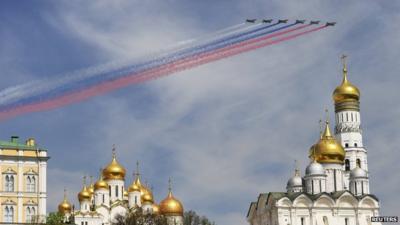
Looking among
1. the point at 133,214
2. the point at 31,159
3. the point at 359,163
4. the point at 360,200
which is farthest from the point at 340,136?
the point at 31,159

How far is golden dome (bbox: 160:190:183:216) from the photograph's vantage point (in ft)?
309

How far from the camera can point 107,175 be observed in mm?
93312

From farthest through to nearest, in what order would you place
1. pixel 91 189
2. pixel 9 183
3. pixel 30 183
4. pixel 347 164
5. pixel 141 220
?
pixel 91 189
pixel 347 164
pixel 141 220
pixel 30 183
pixel 9 183

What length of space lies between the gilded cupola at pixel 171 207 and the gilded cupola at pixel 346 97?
19616 millimetres

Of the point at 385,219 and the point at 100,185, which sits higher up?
the point at 100,185

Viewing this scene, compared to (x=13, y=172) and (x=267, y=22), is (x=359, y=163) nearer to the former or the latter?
(x=13, y=172)

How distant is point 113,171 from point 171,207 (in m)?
7.30

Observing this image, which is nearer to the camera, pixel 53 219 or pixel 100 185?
pixel 53 219

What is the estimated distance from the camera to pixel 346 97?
295 feet

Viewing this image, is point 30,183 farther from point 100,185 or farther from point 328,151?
point 328,151

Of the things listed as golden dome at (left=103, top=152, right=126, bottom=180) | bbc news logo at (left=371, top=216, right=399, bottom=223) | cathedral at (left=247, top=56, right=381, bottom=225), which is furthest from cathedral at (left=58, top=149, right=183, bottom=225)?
bbc news logo at (left=371, top=216, right=399, bottom=223)

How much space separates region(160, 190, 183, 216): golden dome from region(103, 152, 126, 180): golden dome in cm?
540

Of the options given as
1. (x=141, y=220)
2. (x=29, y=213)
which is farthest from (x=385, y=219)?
(x=29, y=213)

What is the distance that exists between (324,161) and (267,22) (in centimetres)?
3944
